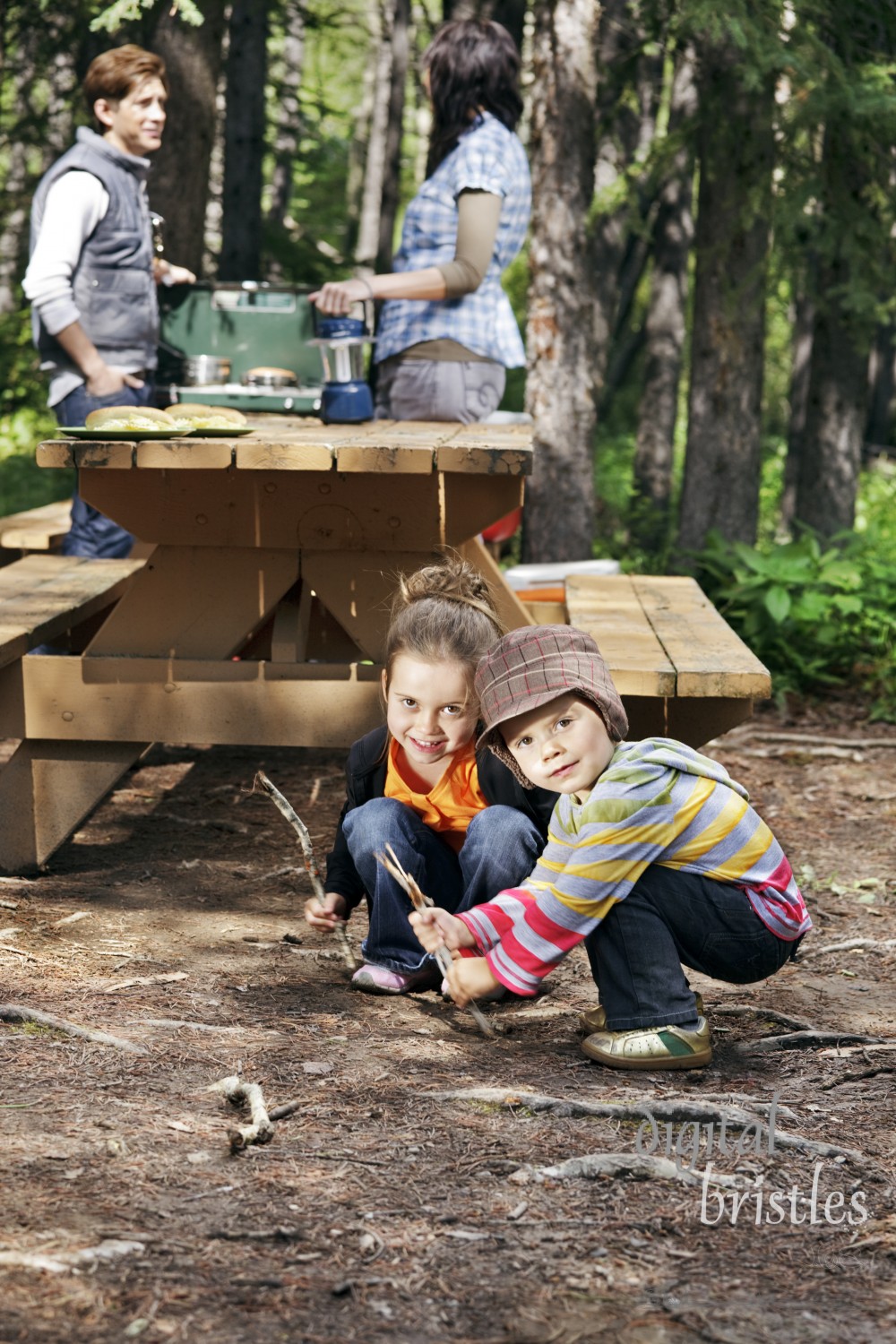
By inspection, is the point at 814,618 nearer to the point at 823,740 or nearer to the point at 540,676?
the point at 823,740

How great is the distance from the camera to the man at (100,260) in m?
5.38

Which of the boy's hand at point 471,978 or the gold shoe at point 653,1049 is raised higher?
the boy's hand at point 471,978

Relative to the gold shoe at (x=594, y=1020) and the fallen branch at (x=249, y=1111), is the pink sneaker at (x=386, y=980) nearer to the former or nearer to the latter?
the gold shoe at (x=594, y=1020)

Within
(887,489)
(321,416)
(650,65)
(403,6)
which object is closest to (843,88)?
(321,416)

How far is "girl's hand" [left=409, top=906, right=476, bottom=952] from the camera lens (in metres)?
2.91

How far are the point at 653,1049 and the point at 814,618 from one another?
185 inches

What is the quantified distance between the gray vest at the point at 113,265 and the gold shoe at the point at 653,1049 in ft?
11.8

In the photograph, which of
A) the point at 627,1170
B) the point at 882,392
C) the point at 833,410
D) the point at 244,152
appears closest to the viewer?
the point at 627,1170

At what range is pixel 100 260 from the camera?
5547mm

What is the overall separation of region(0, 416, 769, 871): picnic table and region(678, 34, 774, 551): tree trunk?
4478 millimetres

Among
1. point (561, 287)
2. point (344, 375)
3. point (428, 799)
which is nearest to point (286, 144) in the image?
point (561, 287)

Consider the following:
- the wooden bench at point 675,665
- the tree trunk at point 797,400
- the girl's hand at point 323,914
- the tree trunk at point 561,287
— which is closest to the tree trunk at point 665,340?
the tree trunk at point 797,400

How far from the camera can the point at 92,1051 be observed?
9.58 feet

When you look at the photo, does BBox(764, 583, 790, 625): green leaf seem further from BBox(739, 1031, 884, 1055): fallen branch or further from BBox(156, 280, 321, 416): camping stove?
BBox(739, 1031, 884, 1055): fallen branch
